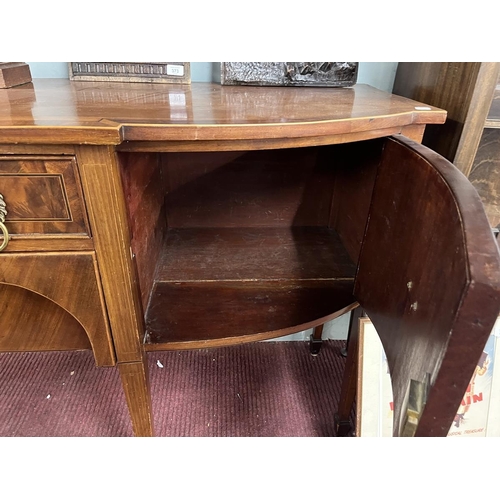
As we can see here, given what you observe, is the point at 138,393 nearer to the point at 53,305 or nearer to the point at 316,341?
the point at 53,305

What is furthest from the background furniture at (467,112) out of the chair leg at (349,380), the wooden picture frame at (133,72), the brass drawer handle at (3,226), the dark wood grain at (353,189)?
the brass drawer handle at (3,226)

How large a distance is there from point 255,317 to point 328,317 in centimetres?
13

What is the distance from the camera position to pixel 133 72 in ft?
2.62

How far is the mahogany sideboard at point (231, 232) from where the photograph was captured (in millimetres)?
399

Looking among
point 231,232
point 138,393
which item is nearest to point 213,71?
point 231,232

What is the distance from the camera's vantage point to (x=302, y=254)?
881mm

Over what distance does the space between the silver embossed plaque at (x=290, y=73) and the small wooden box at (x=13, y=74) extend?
38cm

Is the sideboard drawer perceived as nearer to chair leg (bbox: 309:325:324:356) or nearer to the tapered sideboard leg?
the tapered sideboard leg

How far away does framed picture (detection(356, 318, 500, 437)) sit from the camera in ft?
2.92

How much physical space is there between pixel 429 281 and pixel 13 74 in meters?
0.78

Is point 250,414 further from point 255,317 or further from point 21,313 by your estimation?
point 21,313

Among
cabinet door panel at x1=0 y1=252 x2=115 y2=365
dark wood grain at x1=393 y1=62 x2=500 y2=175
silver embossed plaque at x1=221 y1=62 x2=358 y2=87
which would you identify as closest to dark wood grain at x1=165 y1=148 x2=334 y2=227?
silver embossed plaque at x1=221 y1=62 x2=358 y2=87

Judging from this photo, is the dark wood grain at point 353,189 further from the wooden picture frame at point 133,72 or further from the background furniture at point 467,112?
the wooden picture frame at point 133,72
